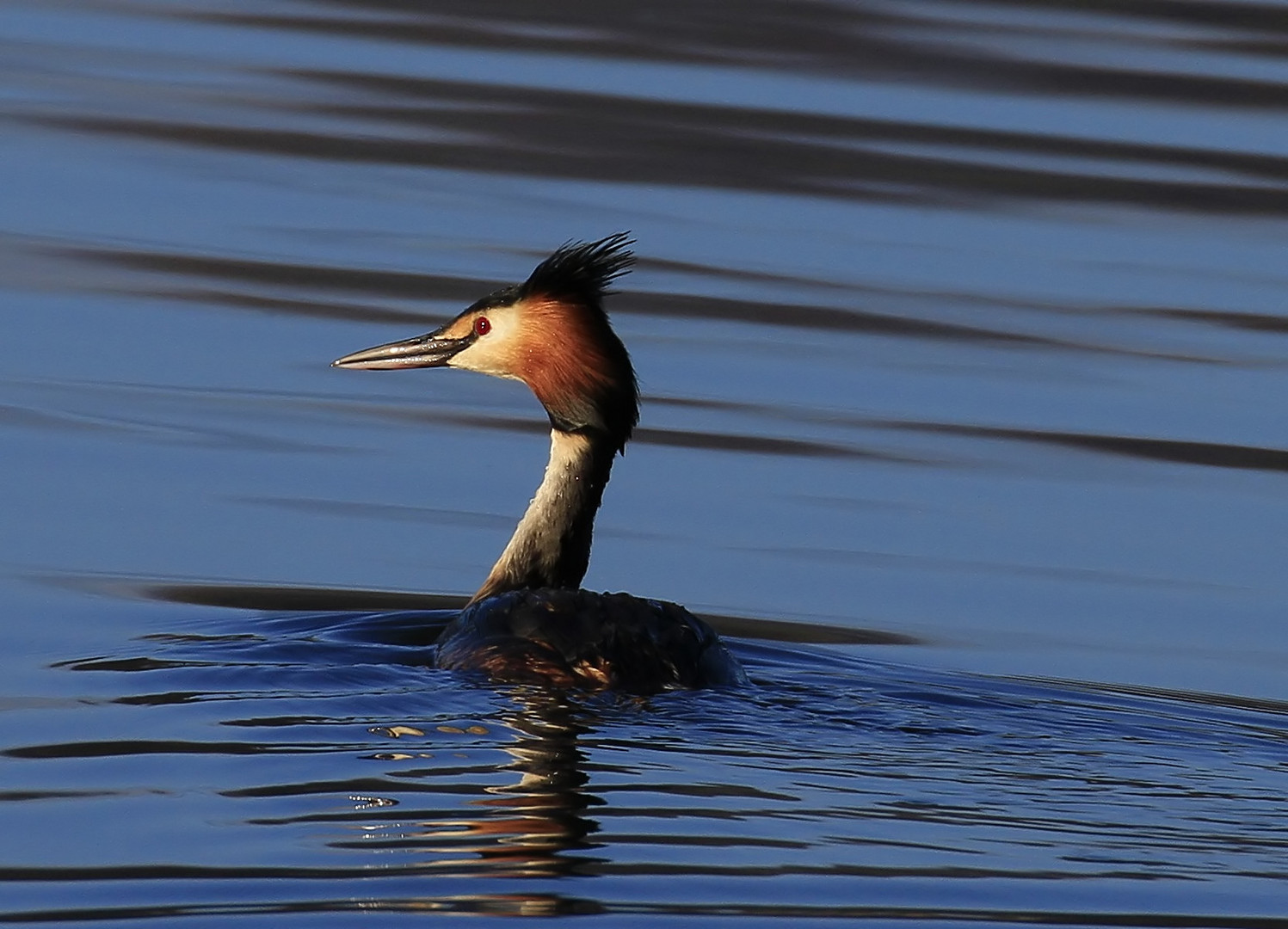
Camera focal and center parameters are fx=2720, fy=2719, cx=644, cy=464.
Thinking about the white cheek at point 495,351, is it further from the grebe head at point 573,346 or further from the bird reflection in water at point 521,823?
the bird reflection in water at point 521,823

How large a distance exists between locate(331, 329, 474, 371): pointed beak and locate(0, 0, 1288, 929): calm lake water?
0.61m

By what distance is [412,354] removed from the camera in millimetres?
9055

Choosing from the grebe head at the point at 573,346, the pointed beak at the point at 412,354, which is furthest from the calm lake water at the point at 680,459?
the grebe head at the point at 573,346

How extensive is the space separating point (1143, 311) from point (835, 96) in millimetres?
3632

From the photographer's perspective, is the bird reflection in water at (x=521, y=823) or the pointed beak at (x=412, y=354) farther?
the pointed beak at (x=412, y=354)

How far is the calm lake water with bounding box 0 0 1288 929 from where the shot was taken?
6027mm

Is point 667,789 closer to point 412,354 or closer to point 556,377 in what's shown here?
point 556,377

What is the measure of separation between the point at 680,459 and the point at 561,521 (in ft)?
5.78

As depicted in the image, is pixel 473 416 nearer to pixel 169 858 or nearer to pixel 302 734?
pixel 302 734

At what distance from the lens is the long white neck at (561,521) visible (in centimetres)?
856

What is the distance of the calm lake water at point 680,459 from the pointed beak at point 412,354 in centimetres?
61

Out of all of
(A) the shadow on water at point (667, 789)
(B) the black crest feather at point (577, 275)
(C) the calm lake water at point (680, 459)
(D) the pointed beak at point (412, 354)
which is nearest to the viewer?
(A) the shadow on water at point (667, 789)

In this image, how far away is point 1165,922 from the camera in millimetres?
5625

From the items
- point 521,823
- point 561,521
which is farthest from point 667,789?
point 561,521
